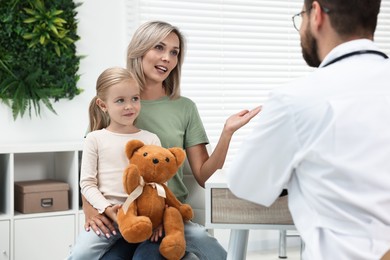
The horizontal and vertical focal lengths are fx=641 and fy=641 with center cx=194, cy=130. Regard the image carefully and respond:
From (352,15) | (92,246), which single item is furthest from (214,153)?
(352,15)

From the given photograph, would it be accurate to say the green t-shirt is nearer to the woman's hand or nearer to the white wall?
the woman's hand

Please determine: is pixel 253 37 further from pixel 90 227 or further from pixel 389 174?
pixel 389 174

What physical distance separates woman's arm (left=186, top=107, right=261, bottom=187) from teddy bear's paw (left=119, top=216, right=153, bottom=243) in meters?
0.46

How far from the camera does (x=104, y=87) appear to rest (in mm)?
2355

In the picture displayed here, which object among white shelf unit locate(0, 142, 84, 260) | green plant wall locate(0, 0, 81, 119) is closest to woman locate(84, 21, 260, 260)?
white shelf unit locate(0, 142, 84, 260)

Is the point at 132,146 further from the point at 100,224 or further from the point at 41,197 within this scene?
the point at 41,197

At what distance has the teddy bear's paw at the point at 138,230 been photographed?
2.08 m

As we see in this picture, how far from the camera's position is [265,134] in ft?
5.01

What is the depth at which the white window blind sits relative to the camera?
4.16 metres

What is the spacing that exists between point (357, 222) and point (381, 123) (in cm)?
23

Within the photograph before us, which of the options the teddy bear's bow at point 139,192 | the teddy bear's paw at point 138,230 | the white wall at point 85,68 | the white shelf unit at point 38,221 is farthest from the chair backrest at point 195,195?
the white wall at point 85,68

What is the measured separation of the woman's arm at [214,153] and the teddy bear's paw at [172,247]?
42 cm

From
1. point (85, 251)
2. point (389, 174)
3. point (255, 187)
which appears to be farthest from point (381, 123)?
point (85, 251)

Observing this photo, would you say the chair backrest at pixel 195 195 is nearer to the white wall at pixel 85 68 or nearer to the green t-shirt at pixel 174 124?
the green t-shirt at pixel 174 124
